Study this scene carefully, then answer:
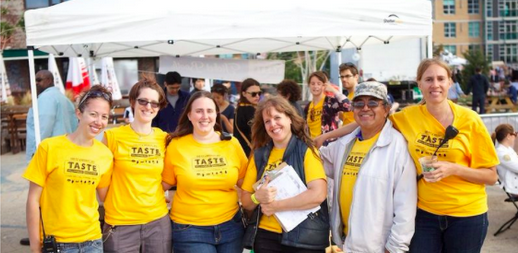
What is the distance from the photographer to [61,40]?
5055mm

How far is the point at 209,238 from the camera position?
321cm

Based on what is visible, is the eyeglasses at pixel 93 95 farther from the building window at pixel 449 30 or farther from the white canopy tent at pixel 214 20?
the building window at pixel 449 30

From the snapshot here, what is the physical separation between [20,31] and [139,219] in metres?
22.9

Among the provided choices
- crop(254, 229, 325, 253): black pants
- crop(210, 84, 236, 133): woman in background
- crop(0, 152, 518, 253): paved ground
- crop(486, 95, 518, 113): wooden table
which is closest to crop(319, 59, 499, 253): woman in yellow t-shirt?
crop(254, 229, 325, 253): black pants

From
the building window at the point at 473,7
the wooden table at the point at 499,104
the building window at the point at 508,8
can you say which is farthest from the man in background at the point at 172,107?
the building window at the point at 473,7

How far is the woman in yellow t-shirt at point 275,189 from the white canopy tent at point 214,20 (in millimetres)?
2169

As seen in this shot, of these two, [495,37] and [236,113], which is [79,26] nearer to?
[236,113]

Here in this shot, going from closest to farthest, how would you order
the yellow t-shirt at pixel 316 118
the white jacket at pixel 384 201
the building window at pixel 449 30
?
the white jacket at pixel 384 201
the yellow t-shirt at pixel 316 118
the building window at pixel 449 30

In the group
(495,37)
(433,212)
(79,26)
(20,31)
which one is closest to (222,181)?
(433,212)

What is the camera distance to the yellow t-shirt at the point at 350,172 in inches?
118

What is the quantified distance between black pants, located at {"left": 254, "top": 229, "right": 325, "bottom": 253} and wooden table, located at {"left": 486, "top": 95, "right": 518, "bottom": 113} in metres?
16.5

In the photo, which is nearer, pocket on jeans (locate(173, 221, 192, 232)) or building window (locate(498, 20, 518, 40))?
pocket on jeans (locate(173, 221, 192, 232))

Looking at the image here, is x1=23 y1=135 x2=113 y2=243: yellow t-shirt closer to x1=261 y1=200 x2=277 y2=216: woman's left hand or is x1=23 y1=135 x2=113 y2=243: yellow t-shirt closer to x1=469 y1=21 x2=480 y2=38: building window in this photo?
x1=261 y1=200 x2=277 y2=216: woman's left hand

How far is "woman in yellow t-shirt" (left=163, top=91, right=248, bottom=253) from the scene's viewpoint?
321cm
